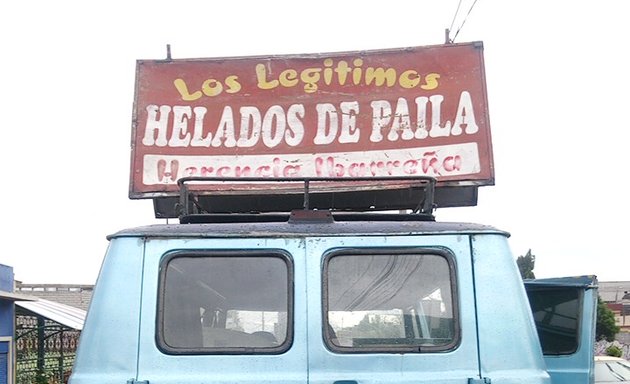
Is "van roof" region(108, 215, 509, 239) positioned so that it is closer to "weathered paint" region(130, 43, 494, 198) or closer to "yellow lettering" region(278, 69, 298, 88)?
"weathered paint" region(130, 43, 494, 198)

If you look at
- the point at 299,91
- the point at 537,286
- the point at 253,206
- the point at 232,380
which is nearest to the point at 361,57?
the point at 299,91

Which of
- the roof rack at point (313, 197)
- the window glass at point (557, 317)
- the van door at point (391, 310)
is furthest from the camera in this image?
the window glass at point (557, 317)

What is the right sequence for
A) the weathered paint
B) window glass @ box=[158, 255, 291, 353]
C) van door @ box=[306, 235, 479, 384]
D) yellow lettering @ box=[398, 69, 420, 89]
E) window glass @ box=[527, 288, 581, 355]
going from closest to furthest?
van door @ box=[306, 235, 479, 384]
window glass @ box=[158, 255, 291, 353]
the weathered paint
window glass @ box=[527, 288, 581, 355]
yellow lettering @ box=[398, 69, 420, 89]

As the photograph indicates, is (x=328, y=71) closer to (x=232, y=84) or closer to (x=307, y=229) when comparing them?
(x=232, y=84)

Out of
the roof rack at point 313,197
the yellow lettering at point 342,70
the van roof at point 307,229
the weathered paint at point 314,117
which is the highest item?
the yellow lettering at point 342,70

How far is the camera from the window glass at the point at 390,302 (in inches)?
128

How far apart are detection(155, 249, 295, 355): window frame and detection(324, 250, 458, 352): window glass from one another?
0.49 feet

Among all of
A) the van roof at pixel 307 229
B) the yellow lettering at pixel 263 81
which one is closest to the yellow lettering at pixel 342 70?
the yellow lettering at pixel 263 81

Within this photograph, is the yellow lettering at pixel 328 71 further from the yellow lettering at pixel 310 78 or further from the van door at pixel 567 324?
the van door at pixel 567 324

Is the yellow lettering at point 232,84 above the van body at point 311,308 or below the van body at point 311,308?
above

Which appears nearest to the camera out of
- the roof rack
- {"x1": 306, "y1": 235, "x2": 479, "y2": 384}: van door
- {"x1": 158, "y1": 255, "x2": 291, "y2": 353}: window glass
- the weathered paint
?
{"x1": 306, "y1": 235, "x2": 479, "y2": 384}: van door

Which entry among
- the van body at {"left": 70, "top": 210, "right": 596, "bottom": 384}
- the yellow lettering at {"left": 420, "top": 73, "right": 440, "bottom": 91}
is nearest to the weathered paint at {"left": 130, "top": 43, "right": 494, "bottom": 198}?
the yellow lettering at {"left": 420, "top": 73, "right": 440, "bottom": 91}

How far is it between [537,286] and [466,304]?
1.82 meters

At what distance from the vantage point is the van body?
3180 mm
